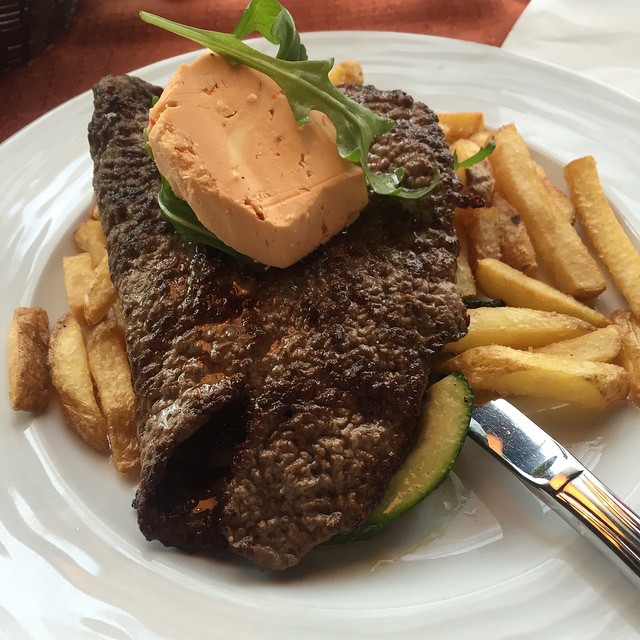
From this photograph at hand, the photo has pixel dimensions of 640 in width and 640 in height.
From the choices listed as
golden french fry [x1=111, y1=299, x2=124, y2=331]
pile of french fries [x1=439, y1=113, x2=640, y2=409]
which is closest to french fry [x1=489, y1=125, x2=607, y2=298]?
pile of french fries [x1=439, y1=113, x2=640, y2=409]

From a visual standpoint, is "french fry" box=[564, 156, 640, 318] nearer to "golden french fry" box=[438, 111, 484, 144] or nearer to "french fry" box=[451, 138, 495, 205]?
"french fry" box=[451, 138, 495, 205]

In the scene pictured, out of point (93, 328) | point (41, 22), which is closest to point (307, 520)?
point (93, 328)

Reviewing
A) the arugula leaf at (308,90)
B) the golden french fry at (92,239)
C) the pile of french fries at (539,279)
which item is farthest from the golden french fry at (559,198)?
the golden french fry at (92,239)

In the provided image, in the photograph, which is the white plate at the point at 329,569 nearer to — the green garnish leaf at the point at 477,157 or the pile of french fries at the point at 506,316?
the pile of french fries at the point at 506,316

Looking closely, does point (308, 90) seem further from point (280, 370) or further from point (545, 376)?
point (545, 376)

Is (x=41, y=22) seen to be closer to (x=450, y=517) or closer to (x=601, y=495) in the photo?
(x=450, y=517)

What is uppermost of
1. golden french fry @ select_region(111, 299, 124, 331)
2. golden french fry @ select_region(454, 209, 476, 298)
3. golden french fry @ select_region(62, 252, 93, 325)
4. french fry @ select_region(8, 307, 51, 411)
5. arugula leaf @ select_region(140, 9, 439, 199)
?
arugula leaf @ select_region(140, 9, 439, 199)
